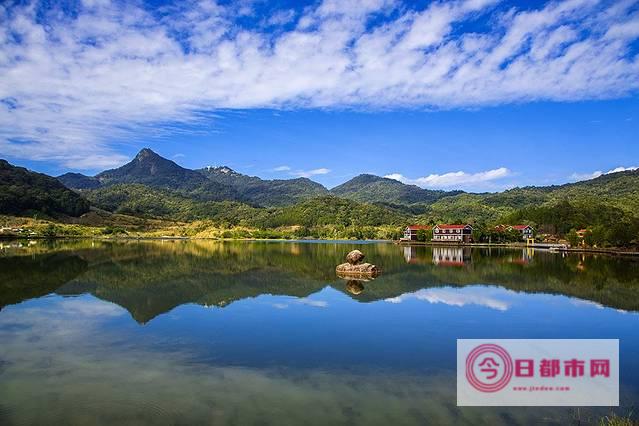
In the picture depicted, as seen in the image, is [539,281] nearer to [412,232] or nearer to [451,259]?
[451,259]

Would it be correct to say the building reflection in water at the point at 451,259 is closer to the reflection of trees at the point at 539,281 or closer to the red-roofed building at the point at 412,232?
the reflection of trees at the point at 539,281

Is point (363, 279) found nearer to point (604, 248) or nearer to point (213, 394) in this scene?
point (213, 394)

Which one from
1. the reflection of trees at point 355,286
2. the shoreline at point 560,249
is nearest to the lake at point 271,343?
the reflection of trees at point 355,286

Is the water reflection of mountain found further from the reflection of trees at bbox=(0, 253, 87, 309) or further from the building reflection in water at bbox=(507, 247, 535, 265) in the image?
the building reflection in water at bbox=(507, 247, 535, 265)

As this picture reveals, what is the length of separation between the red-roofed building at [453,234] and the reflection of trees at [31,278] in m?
84.7

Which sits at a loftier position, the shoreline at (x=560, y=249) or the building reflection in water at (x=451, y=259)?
the shoreline at (x=560, y=249)

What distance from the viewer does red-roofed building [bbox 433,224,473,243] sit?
109 metres

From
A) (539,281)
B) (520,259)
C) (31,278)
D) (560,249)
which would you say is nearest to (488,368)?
(539,281)

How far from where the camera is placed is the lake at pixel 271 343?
10.3 meters

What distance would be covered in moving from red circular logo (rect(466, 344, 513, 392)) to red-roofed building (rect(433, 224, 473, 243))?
9705 cm

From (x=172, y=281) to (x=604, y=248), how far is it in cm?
7469

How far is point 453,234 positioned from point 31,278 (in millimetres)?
93315

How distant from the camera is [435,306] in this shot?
24562 millimetres

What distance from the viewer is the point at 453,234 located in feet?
362
